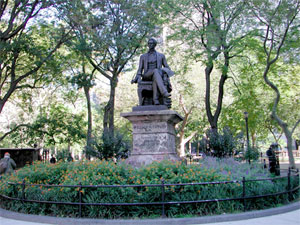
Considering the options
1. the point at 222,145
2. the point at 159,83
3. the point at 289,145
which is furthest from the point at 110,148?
the point at 289,145

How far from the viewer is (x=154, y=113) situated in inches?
447

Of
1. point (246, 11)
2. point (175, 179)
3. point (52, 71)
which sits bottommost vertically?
point (175, 179)

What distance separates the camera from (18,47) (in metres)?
19.0

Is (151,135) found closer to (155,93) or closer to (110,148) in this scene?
(155,93)

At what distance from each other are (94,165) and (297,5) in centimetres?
1235

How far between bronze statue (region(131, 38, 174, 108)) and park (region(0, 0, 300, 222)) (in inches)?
1.5

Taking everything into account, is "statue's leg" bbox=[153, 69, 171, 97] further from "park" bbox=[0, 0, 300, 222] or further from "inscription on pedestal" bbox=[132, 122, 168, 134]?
"inscription on pedestal" bbox=[132, 122, 168, 134]

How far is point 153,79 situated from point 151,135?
6.84 feet

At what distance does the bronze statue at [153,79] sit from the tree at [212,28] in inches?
341

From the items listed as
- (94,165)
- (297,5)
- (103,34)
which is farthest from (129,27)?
(94,165)

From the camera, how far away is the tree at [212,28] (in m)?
20.6

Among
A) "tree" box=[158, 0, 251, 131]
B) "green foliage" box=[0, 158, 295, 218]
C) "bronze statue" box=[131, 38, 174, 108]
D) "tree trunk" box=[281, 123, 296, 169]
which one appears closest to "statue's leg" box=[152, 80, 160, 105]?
"bronze statue" box=[131, 38, 174, 108]

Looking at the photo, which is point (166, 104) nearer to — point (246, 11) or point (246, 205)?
point (246, 205)

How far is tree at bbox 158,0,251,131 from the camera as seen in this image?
810 inches
